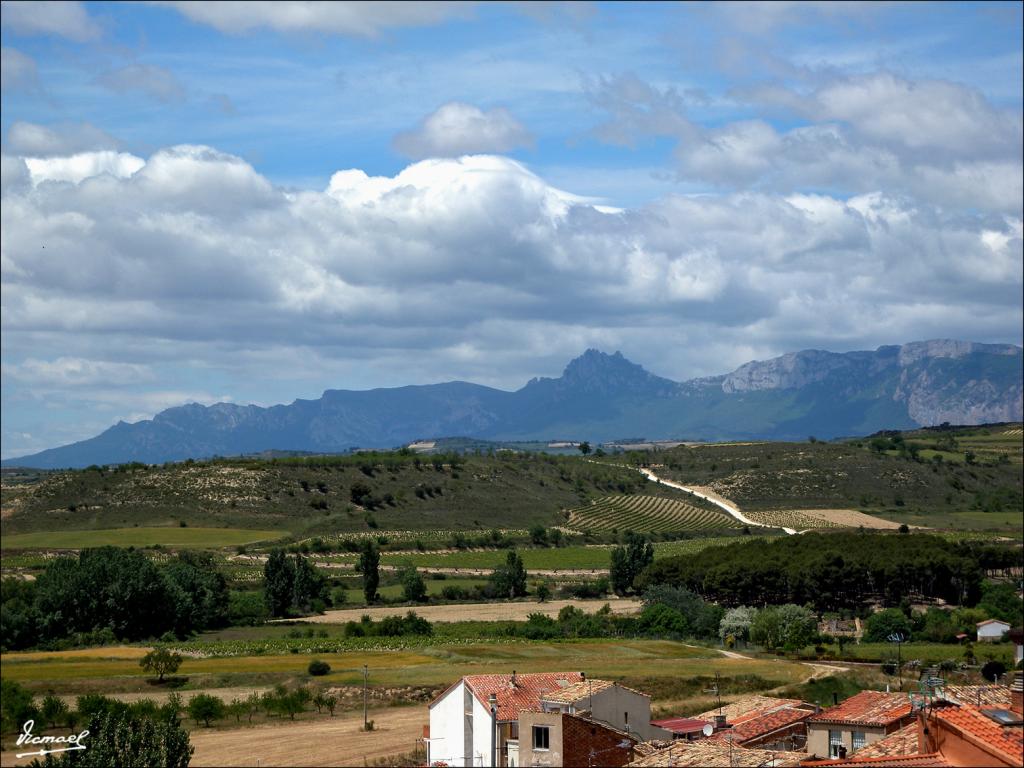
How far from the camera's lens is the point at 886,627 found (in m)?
103

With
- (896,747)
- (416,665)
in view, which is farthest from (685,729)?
(416,665)

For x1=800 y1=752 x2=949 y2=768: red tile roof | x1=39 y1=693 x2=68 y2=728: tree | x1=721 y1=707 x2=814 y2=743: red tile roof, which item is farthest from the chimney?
x1=39 y1=693 x2=68 y2=728: tree

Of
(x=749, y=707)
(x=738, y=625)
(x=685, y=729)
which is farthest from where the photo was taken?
(x=738, y=625)

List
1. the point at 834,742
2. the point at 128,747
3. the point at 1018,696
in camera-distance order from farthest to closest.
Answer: the point at 128,747 → the point at 834,742 → the point at 1018,696

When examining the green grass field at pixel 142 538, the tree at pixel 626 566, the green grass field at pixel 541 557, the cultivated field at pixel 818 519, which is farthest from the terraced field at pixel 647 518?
the tree at pixel 626 566

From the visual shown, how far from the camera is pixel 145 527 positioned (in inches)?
6535

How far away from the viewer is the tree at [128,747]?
47.4 meters

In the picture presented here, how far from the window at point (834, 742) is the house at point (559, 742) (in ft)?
28.0

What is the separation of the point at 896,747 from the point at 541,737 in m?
9.48

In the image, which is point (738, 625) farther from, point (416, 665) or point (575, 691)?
point (575, 691)

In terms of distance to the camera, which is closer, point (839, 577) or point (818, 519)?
point (839, 577)

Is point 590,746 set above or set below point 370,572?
above

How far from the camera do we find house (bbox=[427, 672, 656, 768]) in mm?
39031

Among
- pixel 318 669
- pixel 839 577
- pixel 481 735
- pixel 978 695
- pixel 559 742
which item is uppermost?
pixel 978 695
